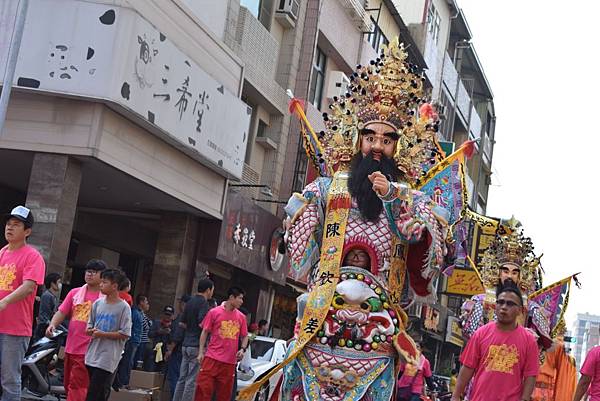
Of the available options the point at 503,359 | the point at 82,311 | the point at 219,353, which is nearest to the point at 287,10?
the point at 219,353

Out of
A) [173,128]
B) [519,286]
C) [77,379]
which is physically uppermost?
[173,128]

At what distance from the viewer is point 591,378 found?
8977 millimetres

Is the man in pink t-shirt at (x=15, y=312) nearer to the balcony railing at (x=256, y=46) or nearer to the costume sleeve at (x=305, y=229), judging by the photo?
the costume sleeve at (x=305, y=229)

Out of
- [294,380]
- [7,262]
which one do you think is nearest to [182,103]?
[7,262]

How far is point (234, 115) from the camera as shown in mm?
21578

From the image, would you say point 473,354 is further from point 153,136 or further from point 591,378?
point 153,136

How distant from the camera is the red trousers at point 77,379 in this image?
32.2ft

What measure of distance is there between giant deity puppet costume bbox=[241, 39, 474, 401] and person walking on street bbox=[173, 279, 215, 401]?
571 centimetres

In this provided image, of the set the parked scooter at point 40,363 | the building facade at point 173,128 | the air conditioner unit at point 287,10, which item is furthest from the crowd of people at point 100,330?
the air conditioner unit at point 287,10

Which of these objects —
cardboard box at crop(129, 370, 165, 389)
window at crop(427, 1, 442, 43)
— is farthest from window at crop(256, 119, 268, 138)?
window at crop(427, 1, 442, 43)

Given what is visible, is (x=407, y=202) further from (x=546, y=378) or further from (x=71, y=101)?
(x=71, y=101)

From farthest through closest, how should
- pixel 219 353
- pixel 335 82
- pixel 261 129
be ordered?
pixel 335 82
pixel 261 129
pixel 219 353

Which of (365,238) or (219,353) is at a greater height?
(365,238)

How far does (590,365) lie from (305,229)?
2.98 meters
